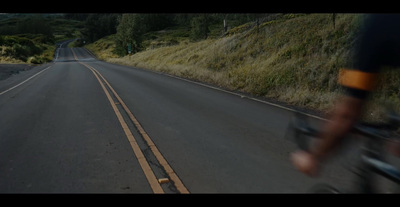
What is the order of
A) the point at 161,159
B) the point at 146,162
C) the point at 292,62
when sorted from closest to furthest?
the point at 146,162 → the point at 161,159 → the point at 292,62

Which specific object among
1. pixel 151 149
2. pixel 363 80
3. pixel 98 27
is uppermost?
pixel 98 27

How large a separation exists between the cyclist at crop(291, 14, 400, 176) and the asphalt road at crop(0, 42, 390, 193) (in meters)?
2.24

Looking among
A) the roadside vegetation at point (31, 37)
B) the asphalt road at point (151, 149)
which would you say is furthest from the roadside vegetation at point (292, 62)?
the roadside vegetation at point (31, 37)

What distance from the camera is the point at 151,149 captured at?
5.81 meters

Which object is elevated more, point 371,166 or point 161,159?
point 371,166

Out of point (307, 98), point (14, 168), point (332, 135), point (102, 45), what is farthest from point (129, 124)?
point (102, 45)

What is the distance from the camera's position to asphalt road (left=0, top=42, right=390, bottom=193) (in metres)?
4.25

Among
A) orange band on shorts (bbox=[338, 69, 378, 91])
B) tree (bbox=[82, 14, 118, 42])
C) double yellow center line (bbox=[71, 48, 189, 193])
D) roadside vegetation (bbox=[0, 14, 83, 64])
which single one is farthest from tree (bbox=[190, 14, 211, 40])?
tree (bbox=[82, 14, 118, 42])

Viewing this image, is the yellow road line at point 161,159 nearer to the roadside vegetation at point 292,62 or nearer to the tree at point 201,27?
the roadside vegetation at point 292,62

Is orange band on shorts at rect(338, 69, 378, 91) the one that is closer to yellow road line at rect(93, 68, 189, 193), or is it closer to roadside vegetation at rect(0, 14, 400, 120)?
roadside vegetation at rect(0, 14, 400, 120)

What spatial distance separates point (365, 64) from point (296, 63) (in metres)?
12.9

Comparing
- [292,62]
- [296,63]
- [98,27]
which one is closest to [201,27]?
[292,62]

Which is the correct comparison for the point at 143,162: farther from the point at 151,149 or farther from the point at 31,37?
the point at 31,37

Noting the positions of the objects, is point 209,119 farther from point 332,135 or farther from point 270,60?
point 270,60
